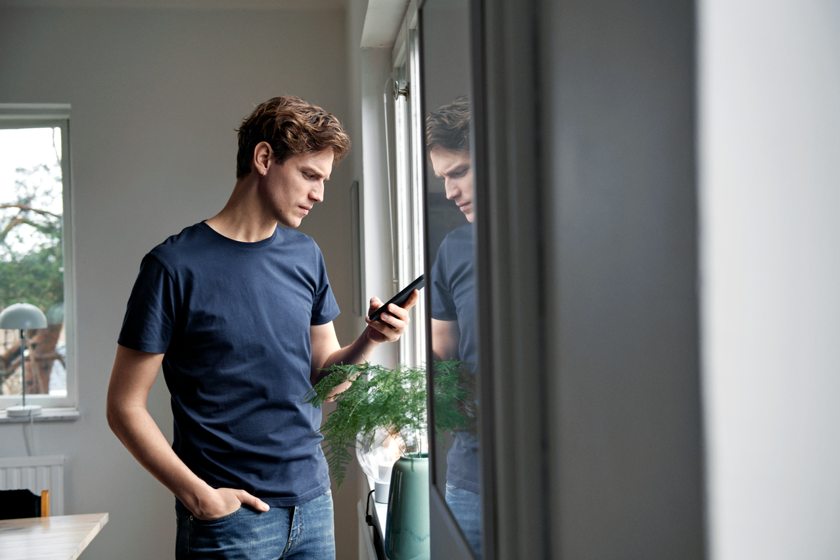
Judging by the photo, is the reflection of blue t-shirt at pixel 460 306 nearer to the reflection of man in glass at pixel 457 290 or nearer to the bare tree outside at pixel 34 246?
the reflection of man in glass at pixel 457 290

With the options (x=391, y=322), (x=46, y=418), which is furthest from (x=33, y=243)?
(x=391, y=322)

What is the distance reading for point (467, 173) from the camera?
0.43 m

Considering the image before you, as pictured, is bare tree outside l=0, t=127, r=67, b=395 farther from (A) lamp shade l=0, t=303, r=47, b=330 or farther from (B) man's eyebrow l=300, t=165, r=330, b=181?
(B) man's eyebrow l=300, t=165, r=330, b=181

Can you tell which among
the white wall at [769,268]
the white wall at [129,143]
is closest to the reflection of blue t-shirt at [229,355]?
the white wall at [769,268]

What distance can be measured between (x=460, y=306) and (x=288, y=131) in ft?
2.91

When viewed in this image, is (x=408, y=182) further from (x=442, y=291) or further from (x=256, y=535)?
(x=442, y=291)

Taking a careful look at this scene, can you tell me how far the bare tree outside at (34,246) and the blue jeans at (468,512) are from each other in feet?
10.5

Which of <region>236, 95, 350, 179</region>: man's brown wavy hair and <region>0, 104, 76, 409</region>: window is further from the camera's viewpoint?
<region>0, 104, 76, 409</region>: window

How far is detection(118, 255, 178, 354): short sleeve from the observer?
1.12 m

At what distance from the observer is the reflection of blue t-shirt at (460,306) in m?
0.42

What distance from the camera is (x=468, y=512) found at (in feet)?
1.47

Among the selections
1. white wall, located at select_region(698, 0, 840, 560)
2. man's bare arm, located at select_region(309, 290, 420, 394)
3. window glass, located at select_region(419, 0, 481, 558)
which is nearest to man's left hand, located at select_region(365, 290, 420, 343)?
man's bare arm, located at select_region(309, 290, 420, 394)

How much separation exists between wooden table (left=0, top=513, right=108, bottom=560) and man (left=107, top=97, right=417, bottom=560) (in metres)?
0.89

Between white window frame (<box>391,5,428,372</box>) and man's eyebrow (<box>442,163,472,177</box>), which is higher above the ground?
white window frame (<box>391,5,428,372</box>)
